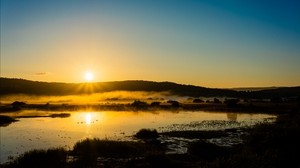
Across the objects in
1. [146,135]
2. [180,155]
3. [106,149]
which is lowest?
[180,155]

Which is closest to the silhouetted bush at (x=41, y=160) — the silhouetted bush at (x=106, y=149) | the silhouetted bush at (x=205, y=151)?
the silhouetted bush at (x=106, y=149)

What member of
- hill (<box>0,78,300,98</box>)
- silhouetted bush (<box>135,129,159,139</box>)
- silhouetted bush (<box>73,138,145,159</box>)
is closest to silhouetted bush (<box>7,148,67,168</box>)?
silhouetted bush (<box>73,138,145,159</box>)

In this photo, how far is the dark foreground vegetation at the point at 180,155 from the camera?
63.8 feet

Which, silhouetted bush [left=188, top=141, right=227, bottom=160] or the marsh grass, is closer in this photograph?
silhouetted bush [left=188, top=141, right=227, bottom=160]

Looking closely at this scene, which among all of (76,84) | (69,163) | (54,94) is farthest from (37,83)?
(69,163)

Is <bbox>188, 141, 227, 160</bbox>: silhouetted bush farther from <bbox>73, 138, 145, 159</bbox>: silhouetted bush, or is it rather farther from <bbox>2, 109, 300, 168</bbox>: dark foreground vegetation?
<bbox>73, 138, 145, 159</bbox>: silhouetted bush

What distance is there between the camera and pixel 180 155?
1214 inches

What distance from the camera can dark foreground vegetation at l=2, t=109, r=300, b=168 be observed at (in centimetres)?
1944

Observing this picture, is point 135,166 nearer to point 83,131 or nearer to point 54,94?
point 83,131

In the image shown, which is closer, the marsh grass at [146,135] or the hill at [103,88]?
the marsh grass at [146,135]

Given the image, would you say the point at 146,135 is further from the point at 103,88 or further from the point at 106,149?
the point at 103,88

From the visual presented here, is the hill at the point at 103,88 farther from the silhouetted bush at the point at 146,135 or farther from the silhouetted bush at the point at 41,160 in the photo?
the silhouetted bush at the point at 41,160

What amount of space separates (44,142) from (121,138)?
7212 mm

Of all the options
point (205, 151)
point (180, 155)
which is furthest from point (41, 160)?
point (205, 151)
